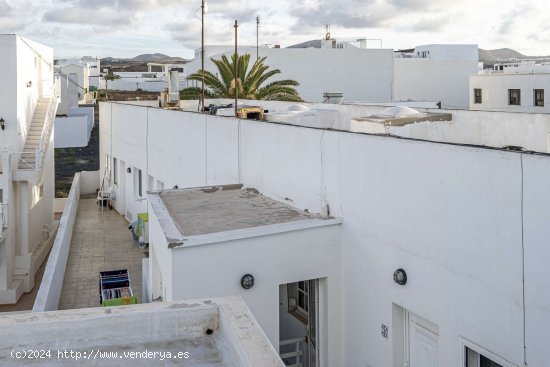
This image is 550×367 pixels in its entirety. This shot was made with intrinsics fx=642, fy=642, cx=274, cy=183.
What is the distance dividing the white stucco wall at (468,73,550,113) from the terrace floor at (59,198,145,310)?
70.3ft

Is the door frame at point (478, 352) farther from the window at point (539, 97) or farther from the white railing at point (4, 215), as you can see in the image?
the window at point (539, 97)

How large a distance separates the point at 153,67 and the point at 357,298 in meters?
123

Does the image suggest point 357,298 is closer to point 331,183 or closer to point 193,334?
point 331,183

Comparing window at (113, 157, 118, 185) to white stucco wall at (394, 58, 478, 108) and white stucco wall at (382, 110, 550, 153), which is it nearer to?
white stucco wall at (382, 110, 550, 153)

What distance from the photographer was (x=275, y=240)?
904cm

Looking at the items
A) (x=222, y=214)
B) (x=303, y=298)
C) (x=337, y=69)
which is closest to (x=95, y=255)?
(x=222, y=214)

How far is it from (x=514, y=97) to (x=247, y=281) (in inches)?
1253

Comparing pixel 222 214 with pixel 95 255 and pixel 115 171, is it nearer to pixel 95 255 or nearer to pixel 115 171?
pixel 95 255

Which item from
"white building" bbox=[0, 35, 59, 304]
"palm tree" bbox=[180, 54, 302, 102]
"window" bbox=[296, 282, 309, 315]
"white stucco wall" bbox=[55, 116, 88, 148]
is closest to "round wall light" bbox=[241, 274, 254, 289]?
"window" bbox=[296, 282, 309, 315]

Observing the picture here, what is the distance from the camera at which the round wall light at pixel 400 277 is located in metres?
8.04

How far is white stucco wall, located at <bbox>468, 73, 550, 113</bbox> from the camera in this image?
35062 mm

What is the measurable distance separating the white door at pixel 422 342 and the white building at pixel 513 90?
91.8 ft

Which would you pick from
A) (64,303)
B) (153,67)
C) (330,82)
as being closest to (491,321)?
(64,303)

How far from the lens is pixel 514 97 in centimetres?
3669
